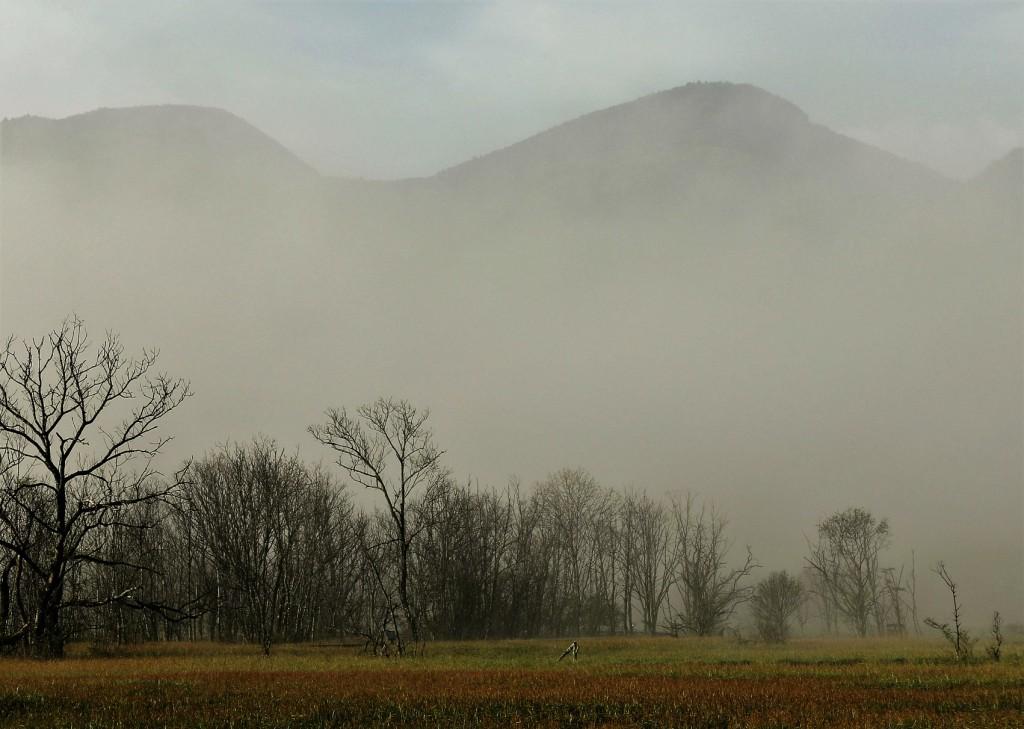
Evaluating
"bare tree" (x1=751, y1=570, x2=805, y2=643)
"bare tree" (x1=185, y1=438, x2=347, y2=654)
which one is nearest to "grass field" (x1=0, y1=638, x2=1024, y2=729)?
"bare tree" (x1=185, y1=438, x2=347, y2=654)

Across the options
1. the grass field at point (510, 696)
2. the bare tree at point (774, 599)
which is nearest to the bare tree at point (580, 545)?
the bare tree at point (774, 599)

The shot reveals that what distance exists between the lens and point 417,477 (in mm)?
47719

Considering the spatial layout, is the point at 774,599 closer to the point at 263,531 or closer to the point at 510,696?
the point at 263,531

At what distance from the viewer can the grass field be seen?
14.4 m

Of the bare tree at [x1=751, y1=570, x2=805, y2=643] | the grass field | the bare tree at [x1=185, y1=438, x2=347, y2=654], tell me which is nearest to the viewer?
the grass field

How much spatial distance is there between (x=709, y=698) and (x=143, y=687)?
46.4 ft

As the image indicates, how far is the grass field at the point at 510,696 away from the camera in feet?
47.4

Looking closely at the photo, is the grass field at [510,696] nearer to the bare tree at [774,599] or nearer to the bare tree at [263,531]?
the bare tree at [263,531]

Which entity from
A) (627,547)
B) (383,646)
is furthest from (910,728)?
(627,547)

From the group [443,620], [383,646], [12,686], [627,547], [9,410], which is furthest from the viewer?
[627,547]

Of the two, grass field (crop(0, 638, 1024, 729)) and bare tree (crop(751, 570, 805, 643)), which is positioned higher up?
grass field (crop(0, 638, 1024, 729))

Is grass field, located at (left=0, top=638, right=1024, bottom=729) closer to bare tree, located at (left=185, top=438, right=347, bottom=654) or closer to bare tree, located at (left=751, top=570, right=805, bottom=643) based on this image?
bare tree, located at (left=185, top=438, right=347, bottom=654)

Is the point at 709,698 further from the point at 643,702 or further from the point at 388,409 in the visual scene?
the point at 388,409

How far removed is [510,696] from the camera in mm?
17594
